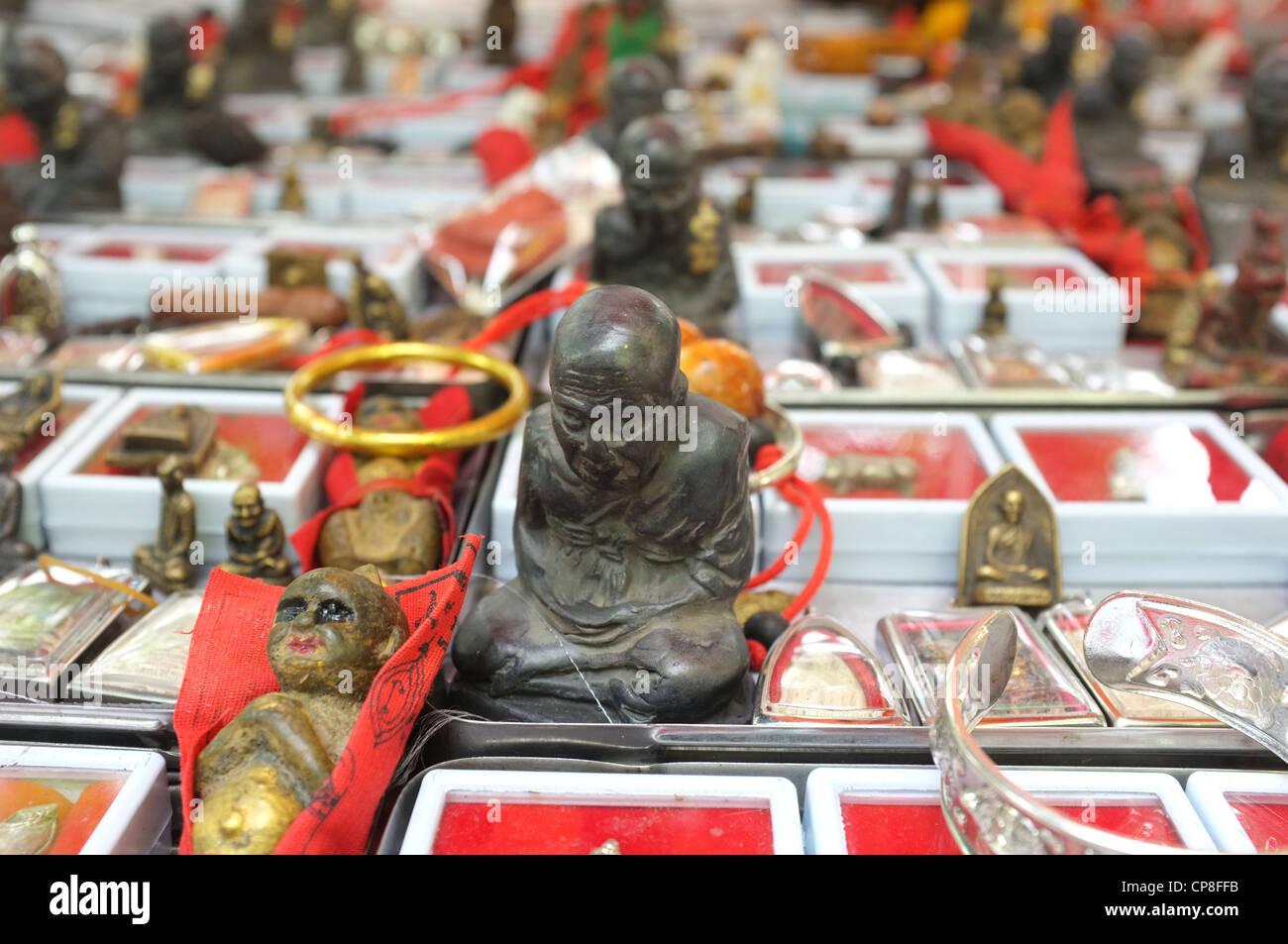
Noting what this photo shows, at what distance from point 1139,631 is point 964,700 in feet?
1.30

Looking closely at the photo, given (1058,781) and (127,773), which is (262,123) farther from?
(1058,781)

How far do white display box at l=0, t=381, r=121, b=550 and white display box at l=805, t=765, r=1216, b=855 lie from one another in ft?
5.41

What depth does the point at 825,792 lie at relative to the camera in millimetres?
1537

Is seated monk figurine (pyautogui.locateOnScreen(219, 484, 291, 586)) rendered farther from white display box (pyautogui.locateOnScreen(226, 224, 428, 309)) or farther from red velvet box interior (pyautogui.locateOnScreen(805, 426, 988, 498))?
white display box (pyautogui.locateOnScreen(226, 224, 428, 309))

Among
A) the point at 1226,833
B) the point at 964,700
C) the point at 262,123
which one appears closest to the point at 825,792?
the point at 964,700

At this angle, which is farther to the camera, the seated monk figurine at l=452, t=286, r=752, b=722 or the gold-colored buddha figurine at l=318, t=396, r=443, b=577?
the gold-colored buddha figurine at l=318, t=396, r=443, b=577

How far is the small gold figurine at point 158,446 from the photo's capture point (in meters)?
2.29

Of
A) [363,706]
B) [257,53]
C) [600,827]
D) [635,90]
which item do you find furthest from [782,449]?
[257,53]

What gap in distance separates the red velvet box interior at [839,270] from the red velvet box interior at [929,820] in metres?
2.00

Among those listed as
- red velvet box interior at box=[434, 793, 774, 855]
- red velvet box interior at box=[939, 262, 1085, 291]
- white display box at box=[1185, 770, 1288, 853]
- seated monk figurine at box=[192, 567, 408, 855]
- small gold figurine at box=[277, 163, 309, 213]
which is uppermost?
small gold figurine at box=[277, 163, 309, 213]

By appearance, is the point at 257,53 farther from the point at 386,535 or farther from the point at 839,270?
Answer: the point at 386,535

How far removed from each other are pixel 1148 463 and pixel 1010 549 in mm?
477

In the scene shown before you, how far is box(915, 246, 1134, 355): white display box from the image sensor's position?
319 cm

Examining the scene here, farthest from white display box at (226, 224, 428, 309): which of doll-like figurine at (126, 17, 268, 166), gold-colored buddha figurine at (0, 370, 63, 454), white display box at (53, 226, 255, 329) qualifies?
doll-like figurine at (126, 17, 268, 166)
